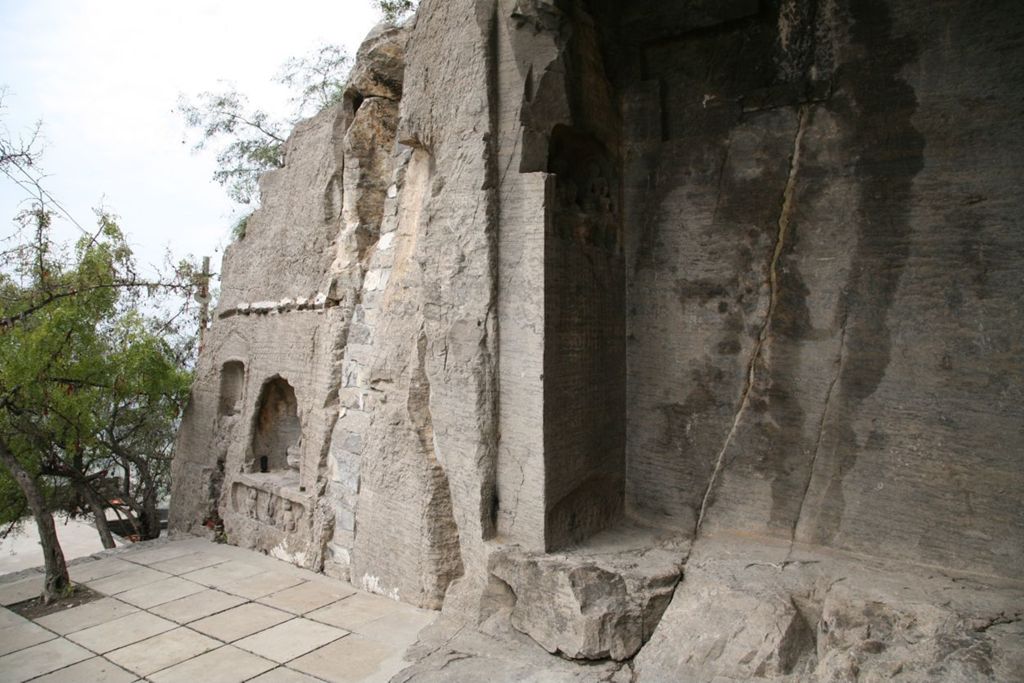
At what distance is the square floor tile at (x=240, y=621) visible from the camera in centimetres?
374

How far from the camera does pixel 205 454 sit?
258 inches

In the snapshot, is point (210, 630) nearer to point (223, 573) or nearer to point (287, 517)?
point (223, 573)

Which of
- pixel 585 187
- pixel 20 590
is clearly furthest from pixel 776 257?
pixel 20 590

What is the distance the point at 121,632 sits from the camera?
3.85m

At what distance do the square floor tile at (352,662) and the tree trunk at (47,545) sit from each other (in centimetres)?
210

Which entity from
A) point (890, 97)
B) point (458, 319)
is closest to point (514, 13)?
point (458, 319)

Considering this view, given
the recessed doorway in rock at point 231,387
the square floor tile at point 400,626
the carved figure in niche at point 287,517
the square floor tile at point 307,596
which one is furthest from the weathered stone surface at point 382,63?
the square floor tile at point 400,626

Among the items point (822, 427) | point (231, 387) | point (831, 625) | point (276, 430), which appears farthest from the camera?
point (231, 387)

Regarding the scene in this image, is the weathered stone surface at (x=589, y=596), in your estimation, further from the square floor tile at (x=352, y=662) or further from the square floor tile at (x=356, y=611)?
the square floor tile at (x=356, y=611)

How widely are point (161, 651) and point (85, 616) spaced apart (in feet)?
3.03

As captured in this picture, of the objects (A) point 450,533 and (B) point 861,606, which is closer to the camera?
(B) point 861,606

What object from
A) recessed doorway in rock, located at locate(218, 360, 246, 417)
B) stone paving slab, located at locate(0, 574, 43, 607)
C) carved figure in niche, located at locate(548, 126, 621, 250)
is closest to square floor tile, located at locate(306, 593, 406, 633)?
stone paving slab, located at locate(0, 574, 43, 607)

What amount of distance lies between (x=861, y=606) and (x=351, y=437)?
318 centimetres

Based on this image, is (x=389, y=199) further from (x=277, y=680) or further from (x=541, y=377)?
(x=277, y=680)
